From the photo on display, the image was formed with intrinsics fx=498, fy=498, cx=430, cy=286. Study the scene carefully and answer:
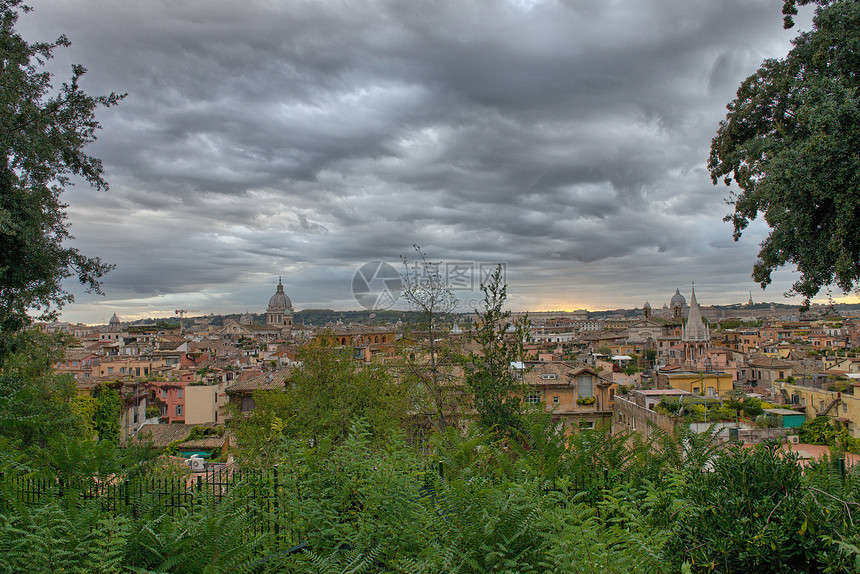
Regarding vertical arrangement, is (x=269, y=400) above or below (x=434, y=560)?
below

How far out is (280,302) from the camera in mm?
164375

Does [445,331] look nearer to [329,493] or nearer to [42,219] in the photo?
[329,493]

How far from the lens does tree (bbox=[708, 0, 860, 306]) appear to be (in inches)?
A: 334

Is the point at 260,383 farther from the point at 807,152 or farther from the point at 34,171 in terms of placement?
the point at 807,152

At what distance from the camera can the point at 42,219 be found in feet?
33.7

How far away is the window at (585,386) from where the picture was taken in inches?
1086

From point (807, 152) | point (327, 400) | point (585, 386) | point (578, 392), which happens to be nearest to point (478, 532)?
point (807, 152)

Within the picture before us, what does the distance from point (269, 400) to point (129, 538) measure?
1325 cm

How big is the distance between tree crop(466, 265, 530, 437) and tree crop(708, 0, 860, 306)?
5495 mm

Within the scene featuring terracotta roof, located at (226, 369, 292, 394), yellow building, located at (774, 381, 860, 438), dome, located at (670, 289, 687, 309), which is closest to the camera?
yellow building, located at (774, 381, 860, 438)

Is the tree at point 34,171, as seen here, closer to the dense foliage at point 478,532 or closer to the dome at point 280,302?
the dense foliage at point 478,532

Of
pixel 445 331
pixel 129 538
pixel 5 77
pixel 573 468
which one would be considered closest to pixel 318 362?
pixel 445 331

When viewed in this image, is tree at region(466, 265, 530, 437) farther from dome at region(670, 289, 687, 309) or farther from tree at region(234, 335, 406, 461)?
dome at region(670, 289, 687, 309)

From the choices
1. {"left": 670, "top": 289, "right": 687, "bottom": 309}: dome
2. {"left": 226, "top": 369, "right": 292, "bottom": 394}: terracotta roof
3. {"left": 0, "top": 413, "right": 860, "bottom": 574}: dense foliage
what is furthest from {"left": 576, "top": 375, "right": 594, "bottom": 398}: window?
{"left": 670, "top": 289, "right": 687, "bottom": 309}: dome
